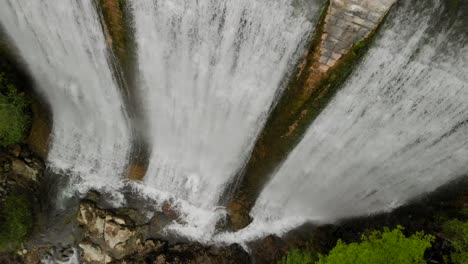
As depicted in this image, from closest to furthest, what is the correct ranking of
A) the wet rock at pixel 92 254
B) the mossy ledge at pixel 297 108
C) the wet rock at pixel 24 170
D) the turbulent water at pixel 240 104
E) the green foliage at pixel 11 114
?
1. the turbulent water at pixel 240 104
2. the mossy ledge at pixel 297 108
3. the green foliage at pixel 11 114
4. the wet rock at pixel 24 170
5. the wet rock at pixel 92 254

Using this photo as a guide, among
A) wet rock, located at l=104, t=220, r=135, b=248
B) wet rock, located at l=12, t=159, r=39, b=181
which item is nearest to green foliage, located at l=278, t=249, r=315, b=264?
wet rock, located at l=104, t=220, r=135, b=248

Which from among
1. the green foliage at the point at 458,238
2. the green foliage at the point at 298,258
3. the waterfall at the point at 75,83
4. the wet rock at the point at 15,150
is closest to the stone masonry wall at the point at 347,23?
the waterfall at the point at 75,83

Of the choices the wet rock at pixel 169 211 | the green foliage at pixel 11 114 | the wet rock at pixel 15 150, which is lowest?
the wet rock at pixel 169 211

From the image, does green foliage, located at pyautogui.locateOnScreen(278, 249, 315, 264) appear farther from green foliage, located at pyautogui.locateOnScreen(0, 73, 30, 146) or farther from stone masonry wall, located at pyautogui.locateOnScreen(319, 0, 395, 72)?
green foliage, located at pyautogui.locateOnScreen(0, 73, 30, 146)

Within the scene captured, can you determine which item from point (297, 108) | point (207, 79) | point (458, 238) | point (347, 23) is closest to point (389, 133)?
point (297, 108)

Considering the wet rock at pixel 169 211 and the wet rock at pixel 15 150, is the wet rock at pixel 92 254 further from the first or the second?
the wet rock at pixel 15 150

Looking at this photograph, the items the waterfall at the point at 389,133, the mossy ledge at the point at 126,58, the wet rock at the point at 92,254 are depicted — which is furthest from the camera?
the wet rock at the point at 92,254
